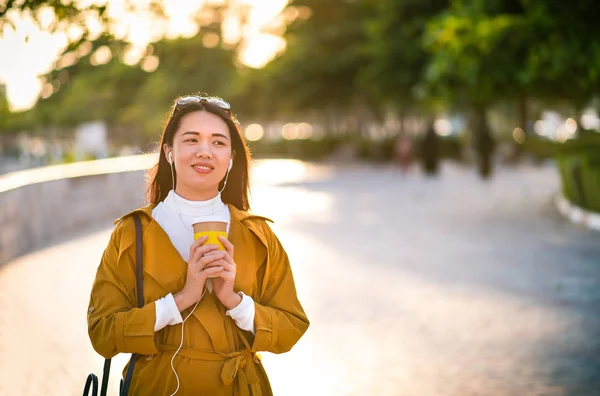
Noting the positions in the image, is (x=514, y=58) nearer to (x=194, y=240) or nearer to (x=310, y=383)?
(x=310, y=383)

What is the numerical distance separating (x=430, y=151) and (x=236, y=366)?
104 feet

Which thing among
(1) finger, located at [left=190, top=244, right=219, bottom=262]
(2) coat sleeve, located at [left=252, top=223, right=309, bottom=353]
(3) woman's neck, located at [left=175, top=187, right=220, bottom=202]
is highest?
(3) woman's neck, located at [left=175, top=187, right=220, bottom=202]

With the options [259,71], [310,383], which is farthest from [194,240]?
[259,71]

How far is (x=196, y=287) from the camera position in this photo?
2504 millimetres

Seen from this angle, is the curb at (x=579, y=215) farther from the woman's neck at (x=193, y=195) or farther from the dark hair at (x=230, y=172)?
the woman's neck at (x=193, y=195)

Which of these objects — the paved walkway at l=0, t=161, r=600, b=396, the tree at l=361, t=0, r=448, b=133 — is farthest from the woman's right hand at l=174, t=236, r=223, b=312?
the tree at l=361, t=0, r=448, b=133

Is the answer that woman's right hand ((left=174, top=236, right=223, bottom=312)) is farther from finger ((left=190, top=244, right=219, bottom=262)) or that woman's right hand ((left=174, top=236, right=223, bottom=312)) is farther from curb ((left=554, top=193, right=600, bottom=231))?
curb ((left=554, top=193, right=600, bottom=231))

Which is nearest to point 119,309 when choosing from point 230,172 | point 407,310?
point 230,172

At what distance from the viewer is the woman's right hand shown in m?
2.44

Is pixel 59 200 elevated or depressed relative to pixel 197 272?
elevated

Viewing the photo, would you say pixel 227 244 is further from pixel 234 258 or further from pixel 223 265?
pixel 234 258

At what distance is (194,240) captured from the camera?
2.50 meters

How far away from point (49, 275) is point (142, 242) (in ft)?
29.0

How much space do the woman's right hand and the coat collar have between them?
2.6 inches
